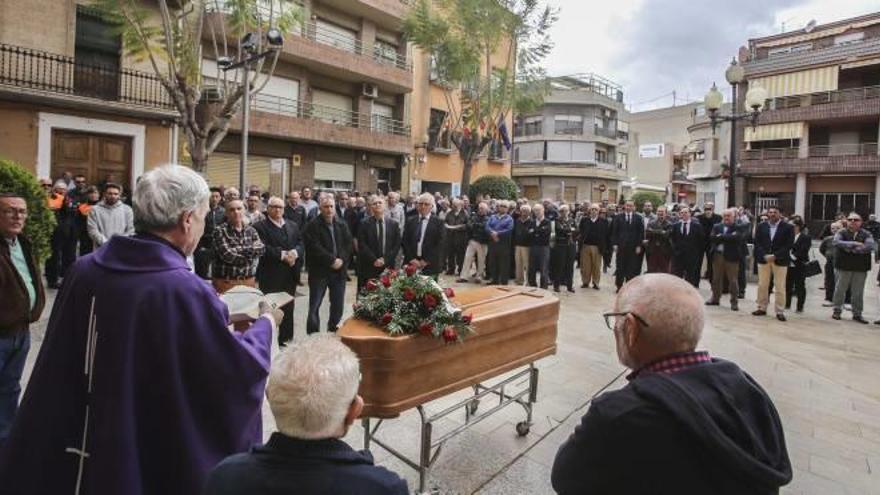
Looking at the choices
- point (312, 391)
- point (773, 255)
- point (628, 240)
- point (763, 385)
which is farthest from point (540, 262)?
point (312, 391)

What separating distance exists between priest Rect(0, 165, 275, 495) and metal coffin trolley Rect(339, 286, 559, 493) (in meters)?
1.14

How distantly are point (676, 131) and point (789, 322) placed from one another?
5039cm

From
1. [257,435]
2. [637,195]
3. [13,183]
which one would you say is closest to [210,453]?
[257,435]

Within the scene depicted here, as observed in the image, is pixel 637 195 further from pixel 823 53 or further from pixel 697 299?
pixel 697 299

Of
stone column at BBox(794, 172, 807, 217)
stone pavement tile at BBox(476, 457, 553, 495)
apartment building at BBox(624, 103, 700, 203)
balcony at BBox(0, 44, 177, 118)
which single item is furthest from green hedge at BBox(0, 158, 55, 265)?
apartment building at BBox(624, 103, 700, 203)

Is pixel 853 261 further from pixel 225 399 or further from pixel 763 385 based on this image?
pixel 225 399

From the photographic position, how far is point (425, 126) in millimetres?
26656

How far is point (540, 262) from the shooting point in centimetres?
1099

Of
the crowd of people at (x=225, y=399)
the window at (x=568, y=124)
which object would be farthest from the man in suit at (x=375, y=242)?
the window at (x=568, y=124)

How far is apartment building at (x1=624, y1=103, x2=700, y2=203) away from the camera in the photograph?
2135 inches

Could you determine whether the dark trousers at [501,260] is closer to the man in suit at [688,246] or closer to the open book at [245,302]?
the man in suit at [688,246]

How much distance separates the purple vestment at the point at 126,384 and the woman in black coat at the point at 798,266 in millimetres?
10344

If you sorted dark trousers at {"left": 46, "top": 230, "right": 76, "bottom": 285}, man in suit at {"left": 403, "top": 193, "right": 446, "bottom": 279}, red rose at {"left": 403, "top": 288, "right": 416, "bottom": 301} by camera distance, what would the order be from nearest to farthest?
red rose at {"left": 403, "top": 288, "right": 416, "bottom": 301} → man in suit at {"left": 403, "top": 193, "right": 446, "bottom": 279} → dark trousers at {"left": 46, "top": 230, "right": 76, "bottom": 285}

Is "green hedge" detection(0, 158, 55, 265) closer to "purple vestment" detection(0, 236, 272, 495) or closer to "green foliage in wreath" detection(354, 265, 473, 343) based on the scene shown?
"green foliage in wreath" detection(354, 265, 473, 343)
